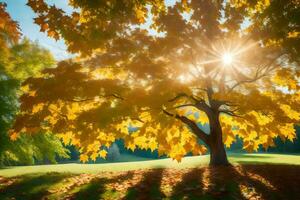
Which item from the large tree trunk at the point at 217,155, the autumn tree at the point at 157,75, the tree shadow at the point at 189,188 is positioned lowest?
the tree shadow at the point at 189,188

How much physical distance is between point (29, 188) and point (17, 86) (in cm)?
1200

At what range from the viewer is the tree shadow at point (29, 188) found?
10.1m

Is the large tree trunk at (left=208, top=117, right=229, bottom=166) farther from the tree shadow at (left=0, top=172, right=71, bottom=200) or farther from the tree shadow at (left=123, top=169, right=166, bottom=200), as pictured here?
the tree shadow at (left=0, top=172, right=71, bottom=200)

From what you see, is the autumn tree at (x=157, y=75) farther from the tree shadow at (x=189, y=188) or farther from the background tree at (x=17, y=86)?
the background tree at (x=17, y=86)

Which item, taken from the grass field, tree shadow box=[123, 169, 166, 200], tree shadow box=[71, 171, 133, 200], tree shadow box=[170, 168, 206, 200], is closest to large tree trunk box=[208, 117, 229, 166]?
the grass field

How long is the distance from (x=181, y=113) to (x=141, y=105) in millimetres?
4555

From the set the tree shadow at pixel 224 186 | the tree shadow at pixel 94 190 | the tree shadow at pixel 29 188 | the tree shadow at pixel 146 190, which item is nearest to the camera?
the tree shadow at pixel 224 186

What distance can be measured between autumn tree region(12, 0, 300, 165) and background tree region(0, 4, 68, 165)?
969cm

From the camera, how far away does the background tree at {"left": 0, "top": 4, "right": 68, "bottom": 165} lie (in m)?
20.9

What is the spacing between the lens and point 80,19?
10.5 metres

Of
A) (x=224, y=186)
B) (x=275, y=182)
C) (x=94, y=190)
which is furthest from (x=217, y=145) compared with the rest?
(x=94, y=190)

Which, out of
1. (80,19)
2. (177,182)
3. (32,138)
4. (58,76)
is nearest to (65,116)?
(58,76)

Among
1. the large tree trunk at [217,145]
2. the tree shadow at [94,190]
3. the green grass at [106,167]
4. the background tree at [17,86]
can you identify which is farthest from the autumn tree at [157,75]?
the background tree at [17,86]

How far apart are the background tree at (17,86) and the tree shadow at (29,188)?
30.1ft
